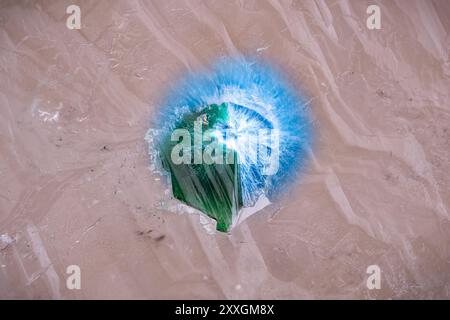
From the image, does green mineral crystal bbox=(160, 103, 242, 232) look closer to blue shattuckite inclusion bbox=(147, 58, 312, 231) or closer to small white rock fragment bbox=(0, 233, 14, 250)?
blue shattuckite inclusion bbox=(147, 58, 312, 231)

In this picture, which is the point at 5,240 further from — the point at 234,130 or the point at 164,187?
the point at 234,130

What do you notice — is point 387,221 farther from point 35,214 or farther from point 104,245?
point 35,214

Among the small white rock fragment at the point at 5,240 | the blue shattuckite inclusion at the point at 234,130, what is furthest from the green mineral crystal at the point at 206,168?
the small white rock fragment at the point at 5,240

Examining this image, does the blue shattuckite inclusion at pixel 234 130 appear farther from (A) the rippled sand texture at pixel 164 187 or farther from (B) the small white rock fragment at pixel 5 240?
(B) the small white rock fragment at pixel 5 240

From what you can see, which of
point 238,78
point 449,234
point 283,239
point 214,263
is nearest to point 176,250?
point 214,263

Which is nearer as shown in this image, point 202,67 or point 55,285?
point 55,285
